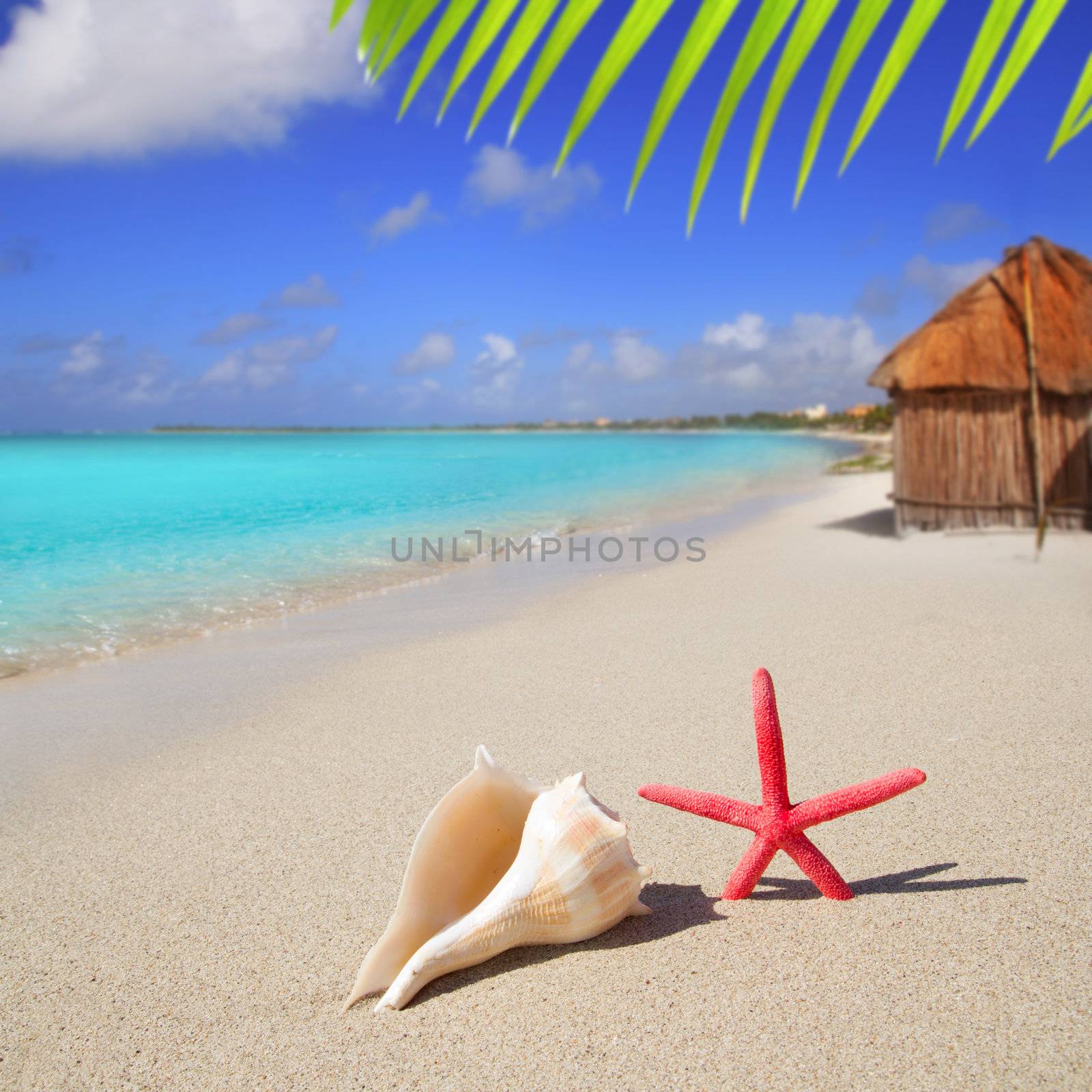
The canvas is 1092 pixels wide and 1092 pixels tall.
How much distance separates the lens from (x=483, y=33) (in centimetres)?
55

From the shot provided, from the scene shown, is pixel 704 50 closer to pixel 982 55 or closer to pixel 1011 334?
pixel 982 55

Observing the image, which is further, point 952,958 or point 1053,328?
point 1053,328

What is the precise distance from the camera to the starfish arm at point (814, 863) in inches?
114

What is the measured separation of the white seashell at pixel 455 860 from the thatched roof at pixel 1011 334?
10.1 m

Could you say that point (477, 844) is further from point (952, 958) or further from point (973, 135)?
point (973, 135)

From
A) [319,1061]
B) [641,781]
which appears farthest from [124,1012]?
[641,781]

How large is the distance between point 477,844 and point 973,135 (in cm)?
266

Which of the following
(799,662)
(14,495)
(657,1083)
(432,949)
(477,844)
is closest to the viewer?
(657,1083)

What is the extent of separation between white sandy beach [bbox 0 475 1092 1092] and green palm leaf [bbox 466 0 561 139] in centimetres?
234

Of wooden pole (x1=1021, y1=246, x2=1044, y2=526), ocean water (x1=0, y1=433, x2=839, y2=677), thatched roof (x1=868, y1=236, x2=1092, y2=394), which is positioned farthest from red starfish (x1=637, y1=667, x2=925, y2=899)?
thatched roof (x1=868, y1=236, x2=1092, y2=394)

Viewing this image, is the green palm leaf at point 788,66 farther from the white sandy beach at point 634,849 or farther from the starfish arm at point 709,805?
the starfish arm at point 709,805

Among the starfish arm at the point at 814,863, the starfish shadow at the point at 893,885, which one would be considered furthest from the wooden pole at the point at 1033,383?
the starfish arm at the point at 814,863

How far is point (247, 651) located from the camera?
7.41 m

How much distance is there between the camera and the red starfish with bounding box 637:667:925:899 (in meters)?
2.80
